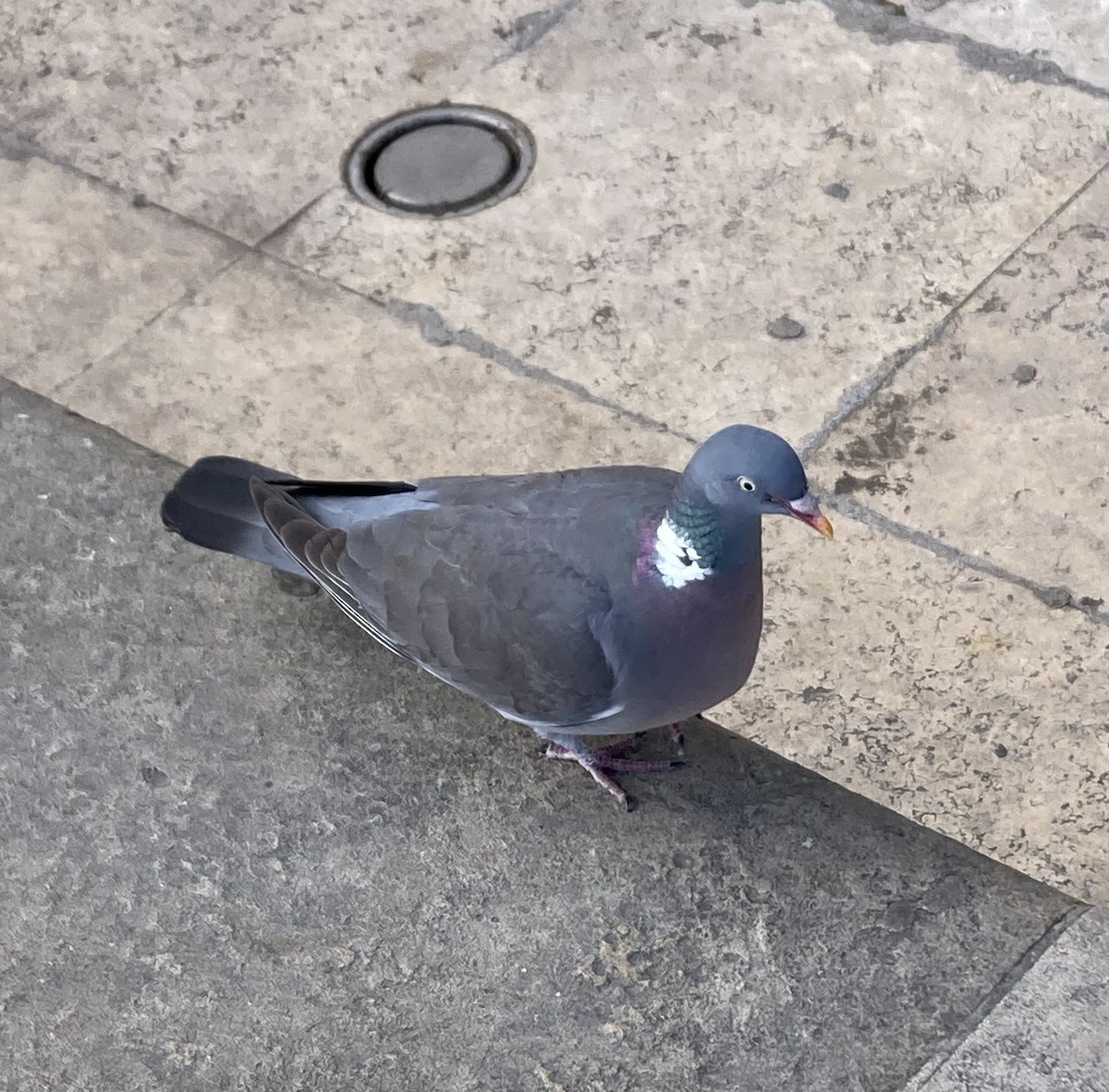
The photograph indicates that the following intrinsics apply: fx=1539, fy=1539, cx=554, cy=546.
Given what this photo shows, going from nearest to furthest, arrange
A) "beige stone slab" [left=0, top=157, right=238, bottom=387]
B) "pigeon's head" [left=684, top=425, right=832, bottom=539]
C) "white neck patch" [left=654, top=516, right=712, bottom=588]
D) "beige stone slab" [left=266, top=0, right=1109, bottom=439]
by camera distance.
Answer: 1. "pigeon's head" [left=684, top=425, right=832, bottom=539]
2. "white neck patch" [left=654, top=516, right=712, bottom=588]
3. "beige stone slab" [left=266, top=0, right=1109, bottom=439]
4. "beige stone slab" [left=0, top=157, right=238, bottom=387]

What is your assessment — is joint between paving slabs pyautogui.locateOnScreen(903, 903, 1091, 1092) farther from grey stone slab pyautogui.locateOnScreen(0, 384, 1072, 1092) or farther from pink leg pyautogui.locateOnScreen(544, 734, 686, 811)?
pink leg pyautogui.locateOnScreen(544, 734, 686, 811)

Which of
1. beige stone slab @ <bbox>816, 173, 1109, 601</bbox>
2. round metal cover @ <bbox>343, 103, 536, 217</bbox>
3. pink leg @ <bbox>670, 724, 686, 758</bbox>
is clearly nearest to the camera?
pink leg @ <bbox>670, 724, 686, 758</bbox>

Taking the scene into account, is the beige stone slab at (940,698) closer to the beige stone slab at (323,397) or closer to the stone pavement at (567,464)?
the stone pavement at (567,464)

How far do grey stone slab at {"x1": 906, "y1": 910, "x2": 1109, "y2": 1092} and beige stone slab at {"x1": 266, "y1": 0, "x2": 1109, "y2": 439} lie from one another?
134 centimetres

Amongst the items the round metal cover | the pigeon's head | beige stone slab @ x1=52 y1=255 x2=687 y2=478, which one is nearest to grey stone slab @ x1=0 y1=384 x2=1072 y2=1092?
beige stone slab @ x1=52 y1=255 x2=687 y2=478

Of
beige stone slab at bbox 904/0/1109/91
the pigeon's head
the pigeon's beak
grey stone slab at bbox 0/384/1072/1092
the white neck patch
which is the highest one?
the pigeon's head

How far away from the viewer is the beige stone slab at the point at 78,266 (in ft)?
12.4

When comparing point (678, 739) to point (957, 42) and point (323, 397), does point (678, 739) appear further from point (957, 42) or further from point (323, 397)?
point (957, 42)

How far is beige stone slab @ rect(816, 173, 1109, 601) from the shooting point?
3.23 m

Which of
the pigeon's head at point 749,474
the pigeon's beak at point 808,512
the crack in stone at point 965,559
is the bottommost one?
the crack in stone at point 965,559

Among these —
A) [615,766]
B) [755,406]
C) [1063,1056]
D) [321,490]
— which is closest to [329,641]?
[321,490]

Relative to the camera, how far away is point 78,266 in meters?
3.94

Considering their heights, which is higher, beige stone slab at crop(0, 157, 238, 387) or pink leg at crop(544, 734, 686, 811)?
beige stone slab at crop(0, 157, 238, 387)

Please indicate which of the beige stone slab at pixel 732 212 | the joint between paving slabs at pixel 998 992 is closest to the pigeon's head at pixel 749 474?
the joint between paving slabs at pixel 998 992
